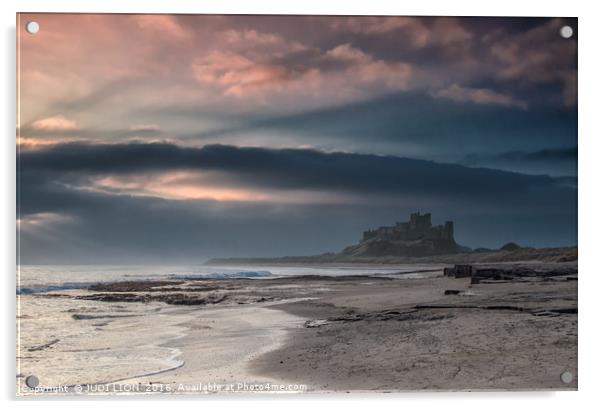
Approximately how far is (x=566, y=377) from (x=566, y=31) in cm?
277

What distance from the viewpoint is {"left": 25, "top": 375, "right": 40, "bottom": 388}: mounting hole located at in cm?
498

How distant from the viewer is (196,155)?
5277 mm

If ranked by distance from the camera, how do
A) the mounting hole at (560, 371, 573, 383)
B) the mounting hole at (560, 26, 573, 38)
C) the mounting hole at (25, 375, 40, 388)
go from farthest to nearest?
the mounting hole at (560, 26, 573, 38) → the mounting hole at (560, 371, 573, 383) → the mounting hole at (25, 375, 40, 388)

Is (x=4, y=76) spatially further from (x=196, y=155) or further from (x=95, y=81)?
(x=196, y=155)

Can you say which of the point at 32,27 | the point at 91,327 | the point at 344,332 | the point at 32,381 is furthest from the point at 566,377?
the point at 32,27

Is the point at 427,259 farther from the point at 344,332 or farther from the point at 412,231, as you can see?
the point at 344,332

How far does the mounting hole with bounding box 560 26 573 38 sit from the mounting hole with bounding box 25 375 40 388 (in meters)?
4.94

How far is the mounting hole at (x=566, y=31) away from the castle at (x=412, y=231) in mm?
1772

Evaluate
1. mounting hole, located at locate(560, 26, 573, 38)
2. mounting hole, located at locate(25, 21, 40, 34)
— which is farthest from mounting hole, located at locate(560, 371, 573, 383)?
mounting hole, located at locate(25, 21, 40, 34)

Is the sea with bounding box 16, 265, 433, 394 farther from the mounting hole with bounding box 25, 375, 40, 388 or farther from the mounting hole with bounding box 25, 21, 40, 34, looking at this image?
the mounting hole with bounding box 25, 21, 40, 34

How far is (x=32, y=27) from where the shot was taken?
508 centimetres

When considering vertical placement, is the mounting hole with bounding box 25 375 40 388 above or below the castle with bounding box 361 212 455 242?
below
